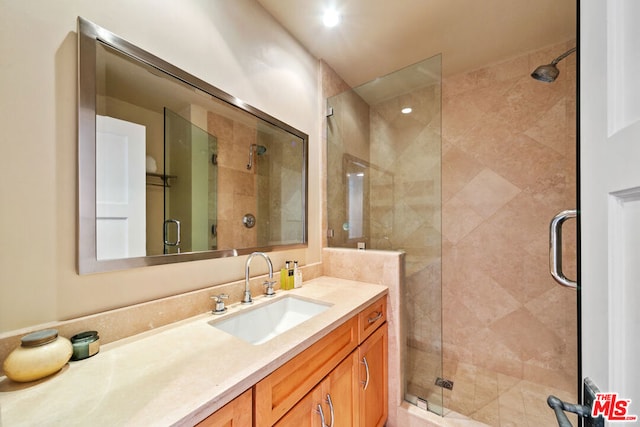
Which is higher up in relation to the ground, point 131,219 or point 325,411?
point 131,219

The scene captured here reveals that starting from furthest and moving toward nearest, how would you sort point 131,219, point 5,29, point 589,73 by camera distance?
point 131,219 < point 5,29 < point 589,73

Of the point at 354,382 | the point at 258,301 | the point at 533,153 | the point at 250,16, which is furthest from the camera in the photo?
the point at 533,153

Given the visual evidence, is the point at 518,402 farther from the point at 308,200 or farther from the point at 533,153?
the point at 308,200

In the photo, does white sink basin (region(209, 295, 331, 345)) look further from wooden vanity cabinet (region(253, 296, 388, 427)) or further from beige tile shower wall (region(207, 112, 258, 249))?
beige tile shower wall (region(207, 112, 258, 249))

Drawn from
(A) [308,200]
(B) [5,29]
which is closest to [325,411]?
(A) [308,200]

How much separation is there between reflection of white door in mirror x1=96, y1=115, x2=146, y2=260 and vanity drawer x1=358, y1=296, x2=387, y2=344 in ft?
3.36

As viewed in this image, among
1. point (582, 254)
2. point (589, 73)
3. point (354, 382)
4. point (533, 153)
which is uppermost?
point (533, 153)

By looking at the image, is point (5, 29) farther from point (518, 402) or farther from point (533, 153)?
point (518, 402)

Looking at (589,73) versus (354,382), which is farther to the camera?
(354,382)

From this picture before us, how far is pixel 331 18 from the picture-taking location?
1.56 m

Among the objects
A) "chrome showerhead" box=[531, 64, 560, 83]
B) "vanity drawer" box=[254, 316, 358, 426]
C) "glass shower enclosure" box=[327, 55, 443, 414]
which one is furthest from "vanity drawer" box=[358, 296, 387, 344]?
"chrome showerhead" box=[531, 64, 560, 83]

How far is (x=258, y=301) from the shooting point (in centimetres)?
123

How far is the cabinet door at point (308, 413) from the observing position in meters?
0.77

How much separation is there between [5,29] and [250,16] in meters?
1.06
